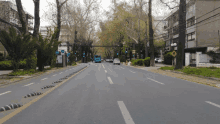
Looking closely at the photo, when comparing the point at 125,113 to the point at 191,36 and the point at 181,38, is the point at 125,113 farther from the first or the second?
the point at 191,36

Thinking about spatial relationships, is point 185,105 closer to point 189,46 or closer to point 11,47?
point 11,47

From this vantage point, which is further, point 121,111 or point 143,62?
point 143,62

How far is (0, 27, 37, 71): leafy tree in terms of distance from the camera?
1608 cm

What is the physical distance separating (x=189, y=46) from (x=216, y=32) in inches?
217

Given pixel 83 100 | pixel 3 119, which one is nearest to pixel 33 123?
pixel 3 119

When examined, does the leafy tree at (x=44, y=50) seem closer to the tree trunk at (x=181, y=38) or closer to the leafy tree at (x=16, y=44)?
the leafy tree at (x=16, y=44)

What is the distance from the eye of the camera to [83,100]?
683 centimetres

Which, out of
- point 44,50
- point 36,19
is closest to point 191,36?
point 44,50

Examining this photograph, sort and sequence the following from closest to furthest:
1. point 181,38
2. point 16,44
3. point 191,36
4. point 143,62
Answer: point 16,44 → point 181,38 → point 191,36 → point 143,62

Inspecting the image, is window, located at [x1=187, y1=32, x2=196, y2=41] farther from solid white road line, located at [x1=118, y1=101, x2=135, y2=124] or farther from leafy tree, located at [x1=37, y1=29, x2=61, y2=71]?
solid white road line, located at [x1=118, y1=101, x2=135, y2=124]

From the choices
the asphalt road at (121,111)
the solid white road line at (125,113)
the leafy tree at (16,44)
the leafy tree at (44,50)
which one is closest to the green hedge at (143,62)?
the leafy tree at (44,50)

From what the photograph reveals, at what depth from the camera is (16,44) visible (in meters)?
16.4

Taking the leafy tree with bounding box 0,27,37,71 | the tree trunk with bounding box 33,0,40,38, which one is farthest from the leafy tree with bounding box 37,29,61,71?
the leafy tree with bounding box 0,27,37,71

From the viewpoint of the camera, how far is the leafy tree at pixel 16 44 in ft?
52.7
